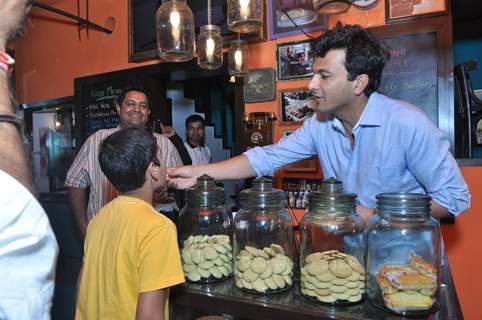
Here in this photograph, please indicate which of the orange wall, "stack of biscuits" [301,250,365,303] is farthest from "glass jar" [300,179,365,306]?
the orange wall

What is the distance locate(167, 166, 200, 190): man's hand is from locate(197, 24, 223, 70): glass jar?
0.66m

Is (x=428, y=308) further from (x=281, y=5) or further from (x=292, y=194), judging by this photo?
(x=281, y=5)

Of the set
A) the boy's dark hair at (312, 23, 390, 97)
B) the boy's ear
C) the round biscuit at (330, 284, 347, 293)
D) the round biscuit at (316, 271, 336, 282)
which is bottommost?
the round biscuit at (330, 284, 347, 293)

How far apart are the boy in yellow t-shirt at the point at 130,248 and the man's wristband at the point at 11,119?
47 centimetres

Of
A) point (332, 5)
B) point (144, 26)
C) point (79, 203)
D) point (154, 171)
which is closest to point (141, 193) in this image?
point (154, 171)

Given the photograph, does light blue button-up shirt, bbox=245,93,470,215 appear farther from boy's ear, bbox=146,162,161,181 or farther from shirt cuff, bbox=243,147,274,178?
boy's ear, bbox=146,162,161,181

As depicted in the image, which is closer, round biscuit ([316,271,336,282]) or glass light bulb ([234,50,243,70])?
round biscuit ([316,271,336,282])

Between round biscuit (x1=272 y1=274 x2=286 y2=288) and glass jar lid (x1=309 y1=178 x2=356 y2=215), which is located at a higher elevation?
glass jar lid (x1=309 y1=178 x2=356 y2=215)

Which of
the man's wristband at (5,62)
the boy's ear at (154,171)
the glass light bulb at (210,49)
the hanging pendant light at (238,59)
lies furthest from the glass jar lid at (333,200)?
the hanging pendant light at (238,59)

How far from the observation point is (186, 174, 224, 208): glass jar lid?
3.36 feet

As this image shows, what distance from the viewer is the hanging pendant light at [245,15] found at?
4.66 feet

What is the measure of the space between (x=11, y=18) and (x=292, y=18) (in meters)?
1.98

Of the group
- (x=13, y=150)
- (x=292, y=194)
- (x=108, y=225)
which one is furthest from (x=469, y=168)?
(x=13, y=150)

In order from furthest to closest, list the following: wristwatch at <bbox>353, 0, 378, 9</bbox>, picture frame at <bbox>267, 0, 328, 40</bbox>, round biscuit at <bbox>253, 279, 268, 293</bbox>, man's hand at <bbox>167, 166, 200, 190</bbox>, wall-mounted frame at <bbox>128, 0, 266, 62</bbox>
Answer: wall-mounted frame at <bbox>128, 0, 266, 62</bbox>, picture frame at <bbox>267, 0, 328, 40</bbox>, wristwatch at <bbox>353, 0, 378, 9</bbox>, man's hand at <bbox>167, 166, 200, 190</bbox>, round biscuit at <bbox>253, 279, 268, 293</bbox>
